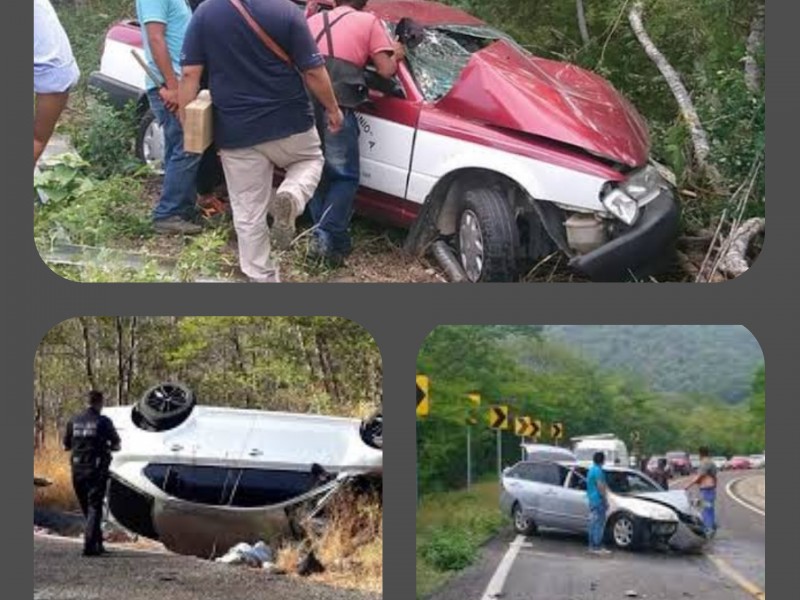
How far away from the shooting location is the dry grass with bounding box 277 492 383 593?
3.18 meters

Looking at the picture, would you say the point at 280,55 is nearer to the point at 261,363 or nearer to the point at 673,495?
the point at 261,363

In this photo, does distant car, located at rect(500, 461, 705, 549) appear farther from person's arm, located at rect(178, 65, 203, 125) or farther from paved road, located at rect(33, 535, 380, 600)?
A: person's arm, located at rect(178, 65, 203, 125)

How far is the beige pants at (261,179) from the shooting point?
3.20m

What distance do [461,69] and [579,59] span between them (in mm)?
239

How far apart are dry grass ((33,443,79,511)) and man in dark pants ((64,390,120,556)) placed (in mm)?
17

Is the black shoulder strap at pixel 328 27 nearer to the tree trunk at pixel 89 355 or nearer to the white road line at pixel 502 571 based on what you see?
the tree trunk at pixel 89 355

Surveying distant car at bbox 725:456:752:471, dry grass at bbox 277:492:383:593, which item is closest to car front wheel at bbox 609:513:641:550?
distant car at bbox 725:456:752:471

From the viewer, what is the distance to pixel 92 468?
126 inches

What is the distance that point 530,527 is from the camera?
317 cm

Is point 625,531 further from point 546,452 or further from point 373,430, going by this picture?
point 373,430

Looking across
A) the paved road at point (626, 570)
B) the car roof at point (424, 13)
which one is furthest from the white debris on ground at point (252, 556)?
the car roof at point (424, 13)

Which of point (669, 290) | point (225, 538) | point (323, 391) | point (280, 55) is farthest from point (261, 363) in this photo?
point (669, 290)

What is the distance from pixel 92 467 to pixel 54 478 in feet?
0.29

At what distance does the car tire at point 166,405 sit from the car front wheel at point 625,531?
878 millimetres
